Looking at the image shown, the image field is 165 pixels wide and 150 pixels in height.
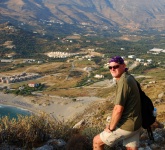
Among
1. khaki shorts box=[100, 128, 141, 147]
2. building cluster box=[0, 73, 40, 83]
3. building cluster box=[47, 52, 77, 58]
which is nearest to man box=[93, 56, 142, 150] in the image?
khaki shorts box=[100, 128, 141, 147]

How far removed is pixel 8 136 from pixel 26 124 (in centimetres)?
51

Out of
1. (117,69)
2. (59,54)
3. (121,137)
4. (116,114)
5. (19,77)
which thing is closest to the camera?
(116,114)

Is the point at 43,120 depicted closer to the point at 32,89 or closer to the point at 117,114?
the point at 117,114

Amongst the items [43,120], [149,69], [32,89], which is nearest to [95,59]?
[149,69]

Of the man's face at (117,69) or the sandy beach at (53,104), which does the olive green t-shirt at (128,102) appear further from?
the sandy beach at (53,104)

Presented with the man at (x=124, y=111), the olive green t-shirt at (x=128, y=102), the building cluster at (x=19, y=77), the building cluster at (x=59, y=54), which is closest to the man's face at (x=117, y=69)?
the man at (x=124, y=111)

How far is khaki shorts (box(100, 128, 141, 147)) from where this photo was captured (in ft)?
14.3

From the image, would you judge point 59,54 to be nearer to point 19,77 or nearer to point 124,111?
point 19,77

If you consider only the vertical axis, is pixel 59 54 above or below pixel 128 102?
below

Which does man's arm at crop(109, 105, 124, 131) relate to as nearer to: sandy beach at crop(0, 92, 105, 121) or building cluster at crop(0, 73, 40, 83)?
Result: sandy beach at crop(0, 92, 105, 121)

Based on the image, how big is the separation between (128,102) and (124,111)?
150 millimetres

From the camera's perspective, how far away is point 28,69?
8450cm

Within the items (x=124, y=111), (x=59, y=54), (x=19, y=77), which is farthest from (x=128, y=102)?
(x=59, y=54)

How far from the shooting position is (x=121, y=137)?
4.39 m
